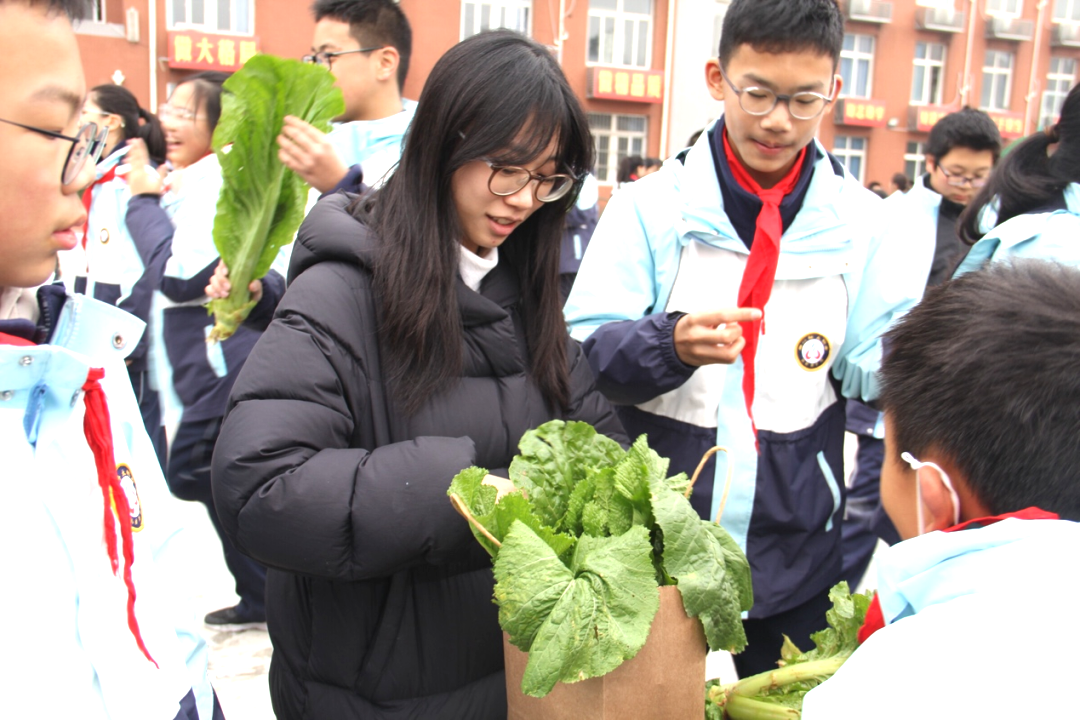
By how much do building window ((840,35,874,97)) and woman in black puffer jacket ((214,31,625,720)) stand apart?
893 inches

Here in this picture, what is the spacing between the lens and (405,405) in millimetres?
1487

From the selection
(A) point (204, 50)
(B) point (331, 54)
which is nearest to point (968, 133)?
(B) point (331, 54)

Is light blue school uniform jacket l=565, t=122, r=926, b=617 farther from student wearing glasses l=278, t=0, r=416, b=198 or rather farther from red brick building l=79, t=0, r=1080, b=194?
red brick building l=79, t=0, r=1080, b=194

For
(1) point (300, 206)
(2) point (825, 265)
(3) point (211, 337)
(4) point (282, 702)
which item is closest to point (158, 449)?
(3) point (211, 337)

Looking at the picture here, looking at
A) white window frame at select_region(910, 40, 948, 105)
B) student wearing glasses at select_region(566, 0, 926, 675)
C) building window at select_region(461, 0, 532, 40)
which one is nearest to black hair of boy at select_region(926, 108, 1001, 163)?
student wearing glasses at select_region(566, 0, 926, 675)

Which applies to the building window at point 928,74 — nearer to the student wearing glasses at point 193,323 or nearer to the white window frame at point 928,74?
the white window frame at point 928,74

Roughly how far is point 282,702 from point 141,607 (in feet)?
1.55

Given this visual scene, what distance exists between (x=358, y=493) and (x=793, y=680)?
73 cm

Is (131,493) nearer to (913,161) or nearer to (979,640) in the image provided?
(979,640)

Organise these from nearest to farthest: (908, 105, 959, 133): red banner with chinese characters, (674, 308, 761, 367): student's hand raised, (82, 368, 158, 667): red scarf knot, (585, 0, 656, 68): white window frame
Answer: (82, 368, 158, 667): red scarf knot
(674, 308, 761, 367): student's hand raised
(585, 0, 656, 68): white window frame
(908, 105, 959, 133): red banner with chinese characters

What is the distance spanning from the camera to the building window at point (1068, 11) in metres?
24.5

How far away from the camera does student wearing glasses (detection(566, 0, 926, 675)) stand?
2047 millimetres

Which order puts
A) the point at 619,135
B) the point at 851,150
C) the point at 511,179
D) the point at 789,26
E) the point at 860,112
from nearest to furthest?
the point at 511,179 → the point at 789,26 → the point at 619,135 → the point at 860,112 → the point at 851,150

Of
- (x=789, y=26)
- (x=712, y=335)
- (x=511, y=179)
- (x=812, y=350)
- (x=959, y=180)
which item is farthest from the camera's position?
(x=959, y=180)
